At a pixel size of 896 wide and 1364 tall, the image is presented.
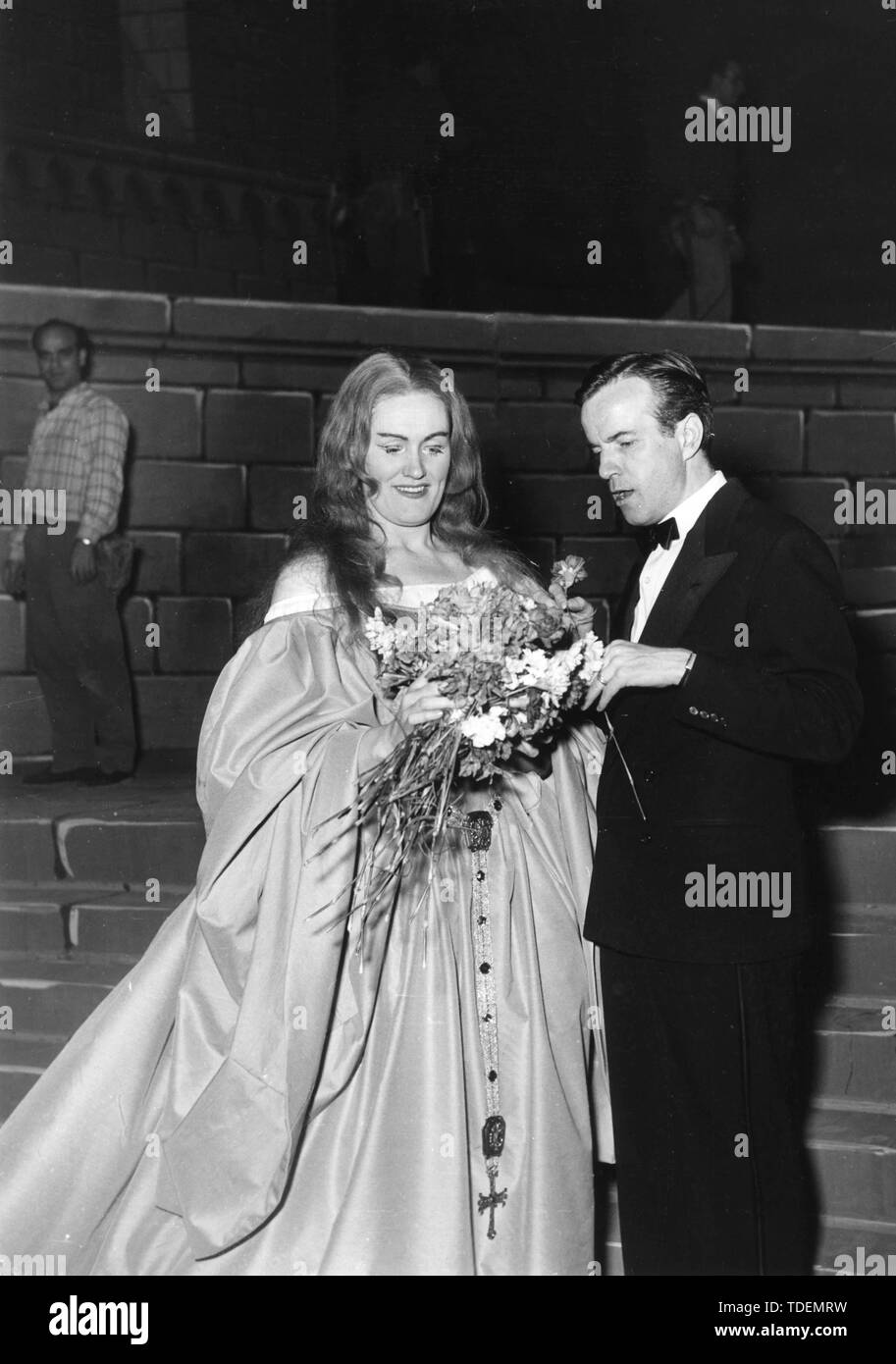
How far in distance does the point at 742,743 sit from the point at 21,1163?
63.0 inches

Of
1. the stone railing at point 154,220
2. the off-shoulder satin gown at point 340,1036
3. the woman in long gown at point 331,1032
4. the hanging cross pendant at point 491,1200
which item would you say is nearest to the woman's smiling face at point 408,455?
the woman in long gown at point 331,1032

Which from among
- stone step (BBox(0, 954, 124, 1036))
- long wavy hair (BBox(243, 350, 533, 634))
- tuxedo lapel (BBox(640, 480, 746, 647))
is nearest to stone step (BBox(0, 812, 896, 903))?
stone step (BBox(0, 954, 124, 1036))

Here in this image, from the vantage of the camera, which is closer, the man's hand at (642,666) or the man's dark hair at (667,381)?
the man's hand at (642,666)

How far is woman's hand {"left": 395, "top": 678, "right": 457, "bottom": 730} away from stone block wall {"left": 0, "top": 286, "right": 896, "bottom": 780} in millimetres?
3711

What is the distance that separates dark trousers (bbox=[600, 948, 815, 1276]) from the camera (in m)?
2.32

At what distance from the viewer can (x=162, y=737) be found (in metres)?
6.13

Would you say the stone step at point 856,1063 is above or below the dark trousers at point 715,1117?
below

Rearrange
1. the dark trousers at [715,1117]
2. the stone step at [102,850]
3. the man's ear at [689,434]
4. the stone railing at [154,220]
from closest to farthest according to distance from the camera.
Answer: the dark trousers at [715,1117] → the man's ear at [689,434] → the stone step at [102,850] → the stone railing at [154,220]

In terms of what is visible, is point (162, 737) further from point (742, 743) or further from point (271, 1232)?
point (742, 743)

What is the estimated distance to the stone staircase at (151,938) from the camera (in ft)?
10.7

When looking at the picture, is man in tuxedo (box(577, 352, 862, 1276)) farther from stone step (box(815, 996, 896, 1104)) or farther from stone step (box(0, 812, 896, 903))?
stone step (box(0, 812, 896, 903))

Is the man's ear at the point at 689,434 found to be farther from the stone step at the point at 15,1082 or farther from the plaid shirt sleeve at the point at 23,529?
the plaid shirt sleeve at the point at 23,529
